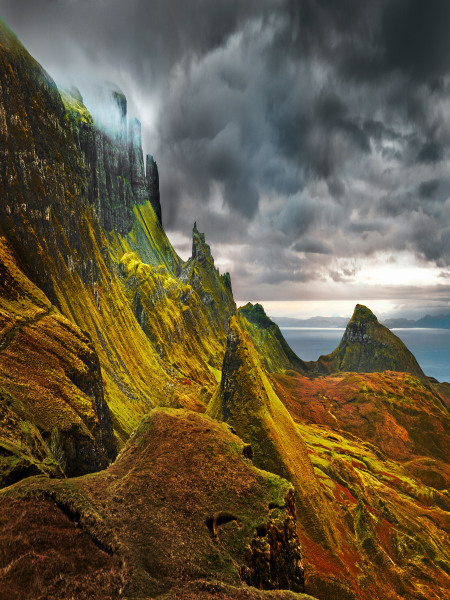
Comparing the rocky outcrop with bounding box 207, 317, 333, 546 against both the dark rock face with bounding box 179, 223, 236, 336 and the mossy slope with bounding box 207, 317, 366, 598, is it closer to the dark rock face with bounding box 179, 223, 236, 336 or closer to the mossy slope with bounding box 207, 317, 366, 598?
the mossy slope with bounding box 207, 317, 366, 598

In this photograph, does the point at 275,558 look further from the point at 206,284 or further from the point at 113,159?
the point at 206,284

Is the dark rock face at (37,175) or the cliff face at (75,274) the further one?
the dark rock face at (37,175)

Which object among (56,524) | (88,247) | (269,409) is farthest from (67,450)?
(88,247)

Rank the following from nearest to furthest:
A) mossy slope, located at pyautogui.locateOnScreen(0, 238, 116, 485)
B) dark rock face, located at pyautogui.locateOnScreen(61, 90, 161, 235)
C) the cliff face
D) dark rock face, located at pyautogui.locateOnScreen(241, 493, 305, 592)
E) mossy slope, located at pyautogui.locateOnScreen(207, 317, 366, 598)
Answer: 1. dark rock face, located at pyautogui.locateOnScreen(241, 493, 305, 592)
2. mossy slope, located at pyautogui.locateOnScreen(0, 238, 116, 485)
3. mossy slope, located at pyautogui.locateOnScreen(207, 317, 366, 598)
4. the cliff face
5. dark rock face, located at pyautogui.locateOnScreen(61, 90, 161, 235)

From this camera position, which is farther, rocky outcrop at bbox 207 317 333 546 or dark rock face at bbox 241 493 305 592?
rocky outcrop at bbox 207 317 333 546

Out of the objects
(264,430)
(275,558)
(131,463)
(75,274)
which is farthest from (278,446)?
(75,274)

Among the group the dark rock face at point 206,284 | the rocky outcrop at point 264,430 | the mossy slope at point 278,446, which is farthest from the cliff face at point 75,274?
the dark rock face at point 206,284

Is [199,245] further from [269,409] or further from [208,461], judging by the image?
[208,461]

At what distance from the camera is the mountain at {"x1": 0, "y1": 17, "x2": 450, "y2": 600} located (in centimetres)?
1178

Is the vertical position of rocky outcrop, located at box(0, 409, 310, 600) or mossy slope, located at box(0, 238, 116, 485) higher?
mossy slope, located at box(0, 238, 116, 485)

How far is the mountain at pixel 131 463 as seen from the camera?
Answer: 1178 cm

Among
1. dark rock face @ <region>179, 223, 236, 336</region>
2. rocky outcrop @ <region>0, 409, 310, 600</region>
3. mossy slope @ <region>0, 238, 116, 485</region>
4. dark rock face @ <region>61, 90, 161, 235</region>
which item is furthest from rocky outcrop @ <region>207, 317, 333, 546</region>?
dark rock face @ <region>179, 223, 236, 336</region>

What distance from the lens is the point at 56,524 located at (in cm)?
1196

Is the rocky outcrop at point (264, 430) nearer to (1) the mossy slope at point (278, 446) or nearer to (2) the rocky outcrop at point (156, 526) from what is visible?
(1) the mossy slope at point (278, 446)
